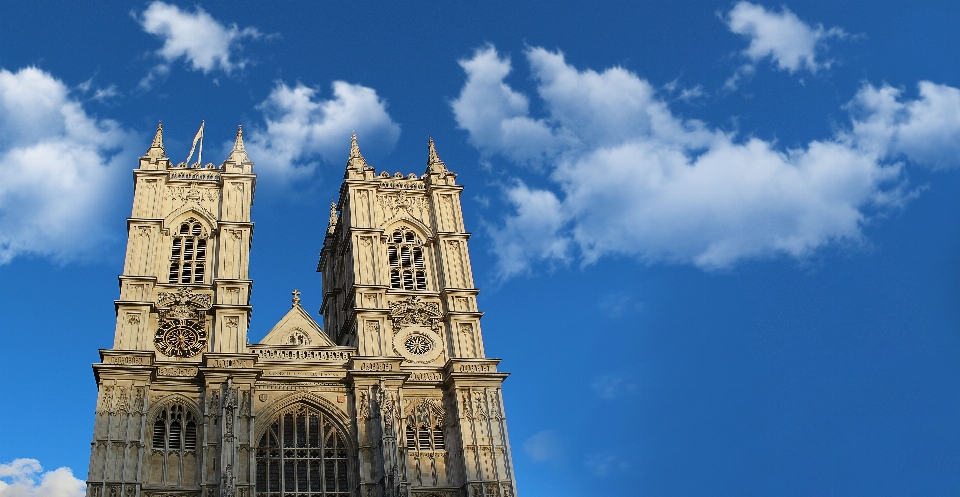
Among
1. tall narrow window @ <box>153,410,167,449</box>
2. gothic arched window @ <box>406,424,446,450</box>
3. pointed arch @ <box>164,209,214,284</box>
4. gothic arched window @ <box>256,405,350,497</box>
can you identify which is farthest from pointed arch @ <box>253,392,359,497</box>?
pointed arch @ <box>164,209,214,284</box>

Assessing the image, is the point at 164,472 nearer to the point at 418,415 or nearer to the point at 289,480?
the point at 289,480

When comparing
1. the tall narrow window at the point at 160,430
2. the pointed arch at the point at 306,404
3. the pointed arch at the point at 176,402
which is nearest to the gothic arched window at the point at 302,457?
the pointed arch at the point at 306,404

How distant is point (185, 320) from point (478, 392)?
12.7 metres

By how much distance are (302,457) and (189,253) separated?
1130cm

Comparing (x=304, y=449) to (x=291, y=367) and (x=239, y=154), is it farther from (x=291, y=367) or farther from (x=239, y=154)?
(x=239, y=154)

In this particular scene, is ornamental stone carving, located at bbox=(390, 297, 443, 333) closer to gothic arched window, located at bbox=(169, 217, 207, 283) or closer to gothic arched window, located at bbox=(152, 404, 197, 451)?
gothic arched window, located at bbox=(169, 217, 207, 283)

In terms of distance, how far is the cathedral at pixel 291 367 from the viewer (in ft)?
116

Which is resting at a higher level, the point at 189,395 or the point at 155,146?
the point at 155,146

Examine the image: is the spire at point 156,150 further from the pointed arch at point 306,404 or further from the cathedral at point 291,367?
the pointed arch at point 306,404

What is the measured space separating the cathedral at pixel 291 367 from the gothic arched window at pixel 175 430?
0.17ft

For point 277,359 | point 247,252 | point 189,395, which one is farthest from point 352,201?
point 189,395

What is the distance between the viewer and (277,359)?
38.4 meters

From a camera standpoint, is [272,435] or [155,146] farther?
[155,146]

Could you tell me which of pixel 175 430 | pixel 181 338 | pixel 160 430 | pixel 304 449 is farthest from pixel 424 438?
pixel 181 338
